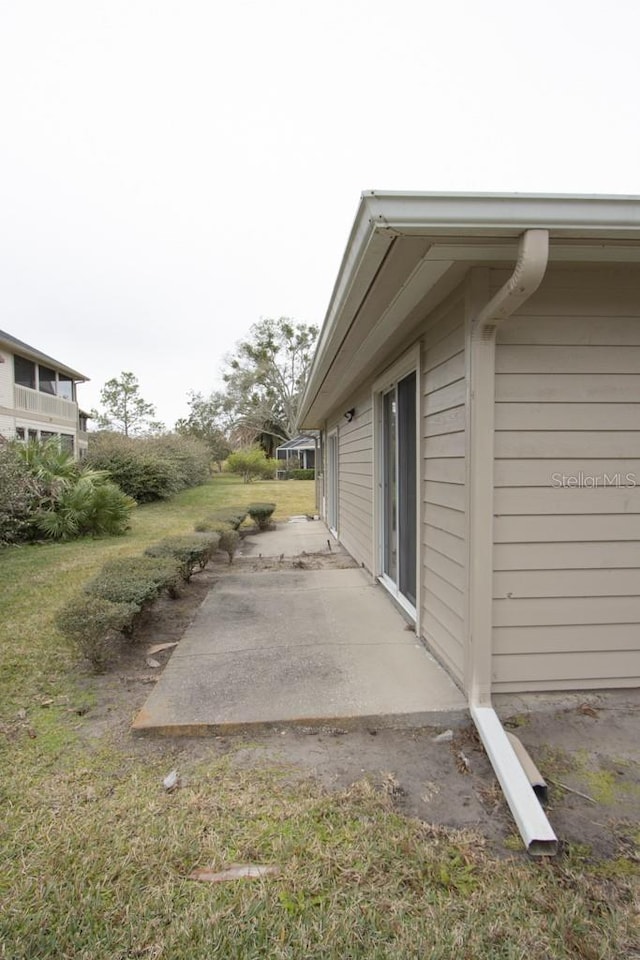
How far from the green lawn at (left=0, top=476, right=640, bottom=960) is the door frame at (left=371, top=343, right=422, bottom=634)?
1.88m

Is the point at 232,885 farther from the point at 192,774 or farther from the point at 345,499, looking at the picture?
the point at 345,499

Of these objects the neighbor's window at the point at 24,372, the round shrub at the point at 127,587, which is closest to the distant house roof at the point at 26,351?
the neighbor's window at the point at 24,372

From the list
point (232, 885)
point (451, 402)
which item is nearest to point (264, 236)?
point (451, 402)

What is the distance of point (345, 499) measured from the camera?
A: 26.7 feet

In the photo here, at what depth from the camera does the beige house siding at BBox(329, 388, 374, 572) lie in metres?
5.80

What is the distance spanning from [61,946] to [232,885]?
49 centimetres

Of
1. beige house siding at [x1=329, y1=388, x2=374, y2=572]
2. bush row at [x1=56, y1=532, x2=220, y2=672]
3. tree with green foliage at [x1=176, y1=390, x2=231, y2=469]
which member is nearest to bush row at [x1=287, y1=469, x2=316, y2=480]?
tree with green foliage at [x1=176, y1=390, x2=231, y2=469]

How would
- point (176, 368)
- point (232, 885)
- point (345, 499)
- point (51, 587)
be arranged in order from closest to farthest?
point (232, 885) → point (51, 587) → point (345, 499) → point (176, 368)

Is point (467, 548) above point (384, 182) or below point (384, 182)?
below

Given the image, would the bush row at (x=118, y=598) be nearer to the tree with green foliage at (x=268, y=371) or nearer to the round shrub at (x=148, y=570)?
the round shrub at (x=148, y=570)

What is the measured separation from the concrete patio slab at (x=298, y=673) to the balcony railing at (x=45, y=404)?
17.2 metres

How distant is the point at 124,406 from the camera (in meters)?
44.2

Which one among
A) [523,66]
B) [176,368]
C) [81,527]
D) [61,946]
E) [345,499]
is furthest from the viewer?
[176,368]

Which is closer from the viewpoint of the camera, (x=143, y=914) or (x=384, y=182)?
(x=143, y=914)
